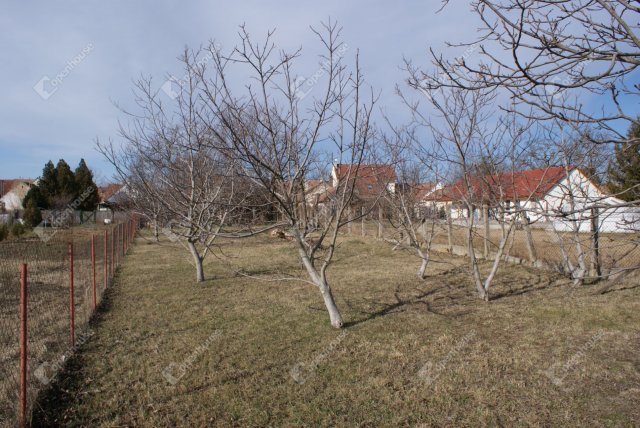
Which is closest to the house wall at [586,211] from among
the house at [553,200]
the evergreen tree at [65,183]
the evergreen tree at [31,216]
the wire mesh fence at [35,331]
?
the house at [553,200]

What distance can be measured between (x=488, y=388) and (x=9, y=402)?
12.8 ft

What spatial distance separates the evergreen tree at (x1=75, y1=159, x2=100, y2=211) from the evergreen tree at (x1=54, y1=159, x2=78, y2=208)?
64 cm

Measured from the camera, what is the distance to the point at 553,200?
6703mm

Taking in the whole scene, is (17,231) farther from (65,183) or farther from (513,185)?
(513,185)

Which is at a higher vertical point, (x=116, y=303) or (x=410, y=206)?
(x=410, y=206)

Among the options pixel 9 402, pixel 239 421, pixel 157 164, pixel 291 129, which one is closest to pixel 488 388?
pixel 239 421

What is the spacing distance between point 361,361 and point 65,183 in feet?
119

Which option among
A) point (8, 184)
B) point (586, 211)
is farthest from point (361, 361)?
point (8, 184)

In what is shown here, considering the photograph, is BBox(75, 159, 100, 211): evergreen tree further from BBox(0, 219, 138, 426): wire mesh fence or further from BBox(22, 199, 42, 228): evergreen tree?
BBox(0, 219, 138, 426): wire mesh fence

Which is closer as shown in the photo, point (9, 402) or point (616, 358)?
point (9, 402)

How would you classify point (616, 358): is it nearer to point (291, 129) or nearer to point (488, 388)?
point (488, 388)

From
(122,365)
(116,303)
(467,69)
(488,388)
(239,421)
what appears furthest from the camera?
(116,303)

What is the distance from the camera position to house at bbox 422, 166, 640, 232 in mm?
2312

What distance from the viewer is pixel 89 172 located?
38125 millimetres
